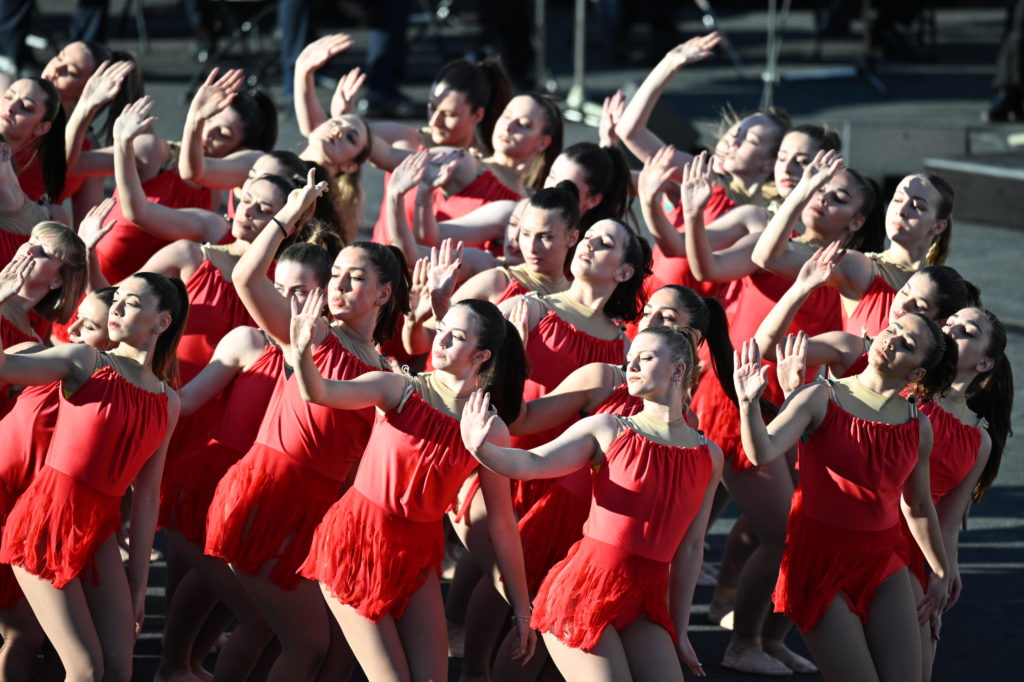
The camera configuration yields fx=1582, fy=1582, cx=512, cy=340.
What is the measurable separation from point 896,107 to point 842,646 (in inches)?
351

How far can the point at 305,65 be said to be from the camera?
6.26 meters

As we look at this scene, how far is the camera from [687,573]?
416 cm

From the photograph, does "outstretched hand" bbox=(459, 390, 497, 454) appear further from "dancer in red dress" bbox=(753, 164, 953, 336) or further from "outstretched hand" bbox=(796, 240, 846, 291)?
"dancer in red dress" bbox=(753, 164, 953, 336)

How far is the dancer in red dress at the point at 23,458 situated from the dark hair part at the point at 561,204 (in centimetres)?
133

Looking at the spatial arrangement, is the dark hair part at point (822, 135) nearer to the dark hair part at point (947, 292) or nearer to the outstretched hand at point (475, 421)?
the dark hair part at point (947, 292)

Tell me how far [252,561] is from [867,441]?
172 cm

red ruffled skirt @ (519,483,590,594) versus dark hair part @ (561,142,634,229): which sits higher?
dark hair part @ (561,142,634,229)

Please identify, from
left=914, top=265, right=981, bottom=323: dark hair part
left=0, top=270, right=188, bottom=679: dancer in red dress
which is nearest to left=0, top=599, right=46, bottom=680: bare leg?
left=0, top=270, right=188, bottom=679: dancer in red dress

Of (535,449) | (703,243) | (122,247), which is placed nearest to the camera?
(535,449)

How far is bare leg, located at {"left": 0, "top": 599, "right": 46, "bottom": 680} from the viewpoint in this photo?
4.32m

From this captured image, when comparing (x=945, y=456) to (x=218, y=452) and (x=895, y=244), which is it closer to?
(x=895, y=244)

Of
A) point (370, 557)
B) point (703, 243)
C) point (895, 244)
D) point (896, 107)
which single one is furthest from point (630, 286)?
point (896, 107)

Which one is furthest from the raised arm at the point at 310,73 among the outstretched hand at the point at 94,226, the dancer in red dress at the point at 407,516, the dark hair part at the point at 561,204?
the dancer in red dress at the point at 407,516

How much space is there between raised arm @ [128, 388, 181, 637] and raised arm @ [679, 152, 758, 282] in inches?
71.1
